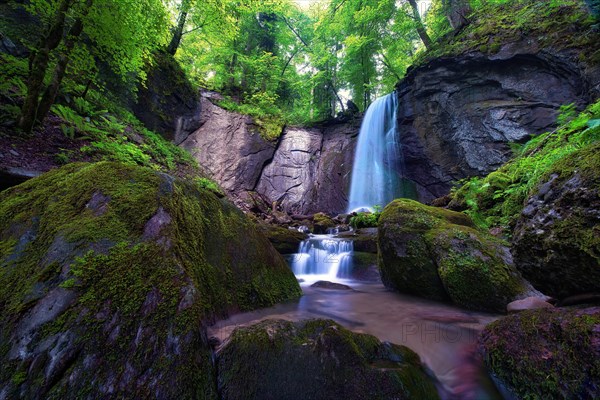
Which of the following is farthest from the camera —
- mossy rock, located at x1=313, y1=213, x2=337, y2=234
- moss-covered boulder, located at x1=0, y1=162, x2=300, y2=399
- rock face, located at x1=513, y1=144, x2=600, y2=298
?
mossy rock, located at x1=313, y1=213, x2=337, y2=234

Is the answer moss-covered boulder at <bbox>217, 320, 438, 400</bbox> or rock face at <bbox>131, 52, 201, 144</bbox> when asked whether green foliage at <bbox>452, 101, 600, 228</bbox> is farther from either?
rock face at <bbox>131, 52, 201, 144</bbox>

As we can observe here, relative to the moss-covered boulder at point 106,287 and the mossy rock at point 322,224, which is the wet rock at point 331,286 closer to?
the moss-covered boulder at point 106,287

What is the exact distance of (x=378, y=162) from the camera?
15914 millimetres

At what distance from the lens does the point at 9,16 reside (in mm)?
6547

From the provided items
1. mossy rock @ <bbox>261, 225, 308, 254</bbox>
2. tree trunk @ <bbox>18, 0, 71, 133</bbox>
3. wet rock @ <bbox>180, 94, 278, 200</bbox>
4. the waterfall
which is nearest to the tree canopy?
tree trunk @ <bbox>18, 0, 71, 133</bbox>

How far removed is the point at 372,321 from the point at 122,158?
620cm

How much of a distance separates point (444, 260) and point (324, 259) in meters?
4.22

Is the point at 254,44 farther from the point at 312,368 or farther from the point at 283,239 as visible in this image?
the point at 312,368

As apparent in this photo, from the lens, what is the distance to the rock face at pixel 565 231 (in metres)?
2.11

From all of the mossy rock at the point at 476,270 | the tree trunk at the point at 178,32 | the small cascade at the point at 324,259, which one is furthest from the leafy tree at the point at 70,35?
the tree trunk at the point at 178,32

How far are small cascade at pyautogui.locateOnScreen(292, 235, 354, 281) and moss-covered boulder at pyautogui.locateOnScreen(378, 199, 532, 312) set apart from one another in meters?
2.28

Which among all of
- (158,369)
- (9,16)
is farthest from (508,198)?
(9,16)

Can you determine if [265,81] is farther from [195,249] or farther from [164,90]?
[195,249]

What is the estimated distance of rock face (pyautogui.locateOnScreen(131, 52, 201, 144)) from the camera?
12.1 metres
